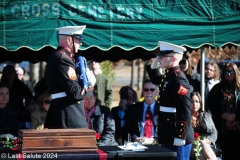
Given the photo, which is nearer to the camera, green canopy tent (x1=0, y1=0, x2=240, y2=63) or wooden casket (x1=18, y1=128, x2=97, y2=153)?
wooden casket (x1=18, y1=128, x2=97, y2=153)

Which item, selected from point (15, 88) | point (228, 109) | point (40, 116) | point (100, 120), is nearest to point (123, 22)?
point (100, 120)

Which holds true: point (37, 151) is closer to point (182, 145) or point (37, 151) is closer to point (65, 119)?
point (65, 119)

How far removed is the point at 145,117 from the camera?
8.13m

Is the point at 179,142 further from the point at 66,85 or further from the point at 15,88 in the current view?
the point at 15,88

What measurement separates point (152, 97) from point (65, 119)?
2.42 meters

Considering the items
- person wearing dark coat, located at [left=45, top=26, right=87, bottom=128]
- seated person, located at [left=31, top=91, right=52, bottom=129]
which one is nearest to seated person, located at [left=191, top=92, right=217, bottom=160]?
seated person, located at [left=31, top=91, right=52, bottom=129]

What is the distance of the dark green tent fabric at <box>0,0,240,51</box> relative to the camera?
7602 mm

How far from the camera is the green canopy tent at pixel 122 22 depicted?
7602mm

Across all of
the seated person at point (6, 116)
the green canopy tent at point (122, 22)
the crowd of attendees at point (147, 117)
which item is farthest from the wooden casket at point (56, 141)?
the seated person at point (6, 116)

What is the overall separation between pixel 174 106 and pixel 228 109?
219 centimetres

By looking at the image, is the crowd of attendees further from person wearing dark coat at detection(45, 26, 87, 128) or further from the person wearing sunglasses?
person wearing dark coat at detection(45, 26, 87, 128)

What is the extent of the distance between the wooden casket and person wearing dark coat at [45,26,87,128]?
3.25 ft

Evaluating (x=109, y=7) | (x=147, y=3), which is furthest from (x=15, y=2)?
(x=147, y=3)

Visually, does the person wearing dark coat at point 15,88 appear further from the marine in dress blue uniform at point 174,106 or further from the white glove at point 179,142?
the white glove at point 179,142
